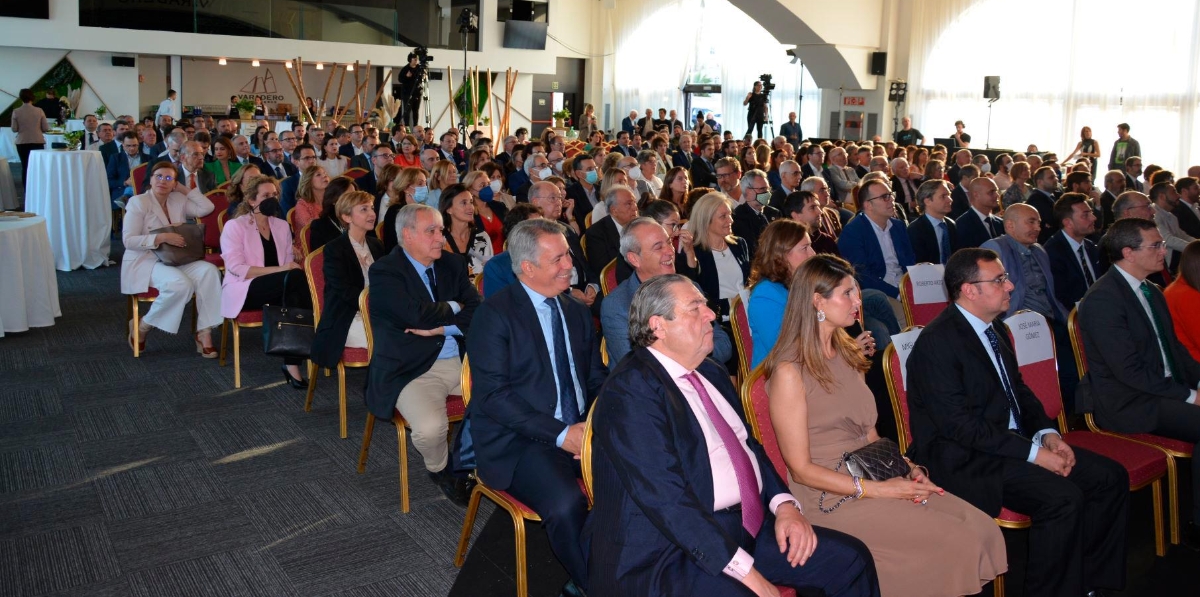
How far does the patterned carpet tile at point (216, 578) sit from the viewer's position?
3135 mm

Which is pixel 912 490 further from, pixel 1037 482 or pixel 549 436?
pixel 549 436

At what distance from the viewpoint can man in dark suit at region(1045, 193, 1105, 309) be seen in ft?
17.1

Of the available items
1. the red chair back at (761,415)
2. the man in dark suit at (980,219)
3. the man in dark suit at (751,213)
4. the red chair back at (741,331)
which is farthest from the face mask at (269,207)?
the man in dark suit at (980,219)

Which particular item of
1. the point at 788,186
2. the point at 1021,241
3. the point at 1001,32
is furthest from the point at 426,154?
the point at 1001,32

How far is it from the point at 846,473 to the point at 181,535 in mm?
2414

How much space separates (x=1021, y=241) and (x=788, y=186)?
3216 millimetres

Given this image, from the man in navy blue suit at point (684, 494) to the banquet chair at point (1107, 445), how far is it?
56.4 inches

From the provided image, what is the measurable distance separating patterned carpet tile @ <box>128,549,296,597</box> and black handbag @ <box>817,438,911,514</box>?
5.89 feet

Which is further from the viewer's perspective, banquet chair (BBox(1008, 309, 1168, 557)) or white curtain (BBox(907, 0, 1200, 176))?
white curtain (BBox(907, 0, 1200, 176))

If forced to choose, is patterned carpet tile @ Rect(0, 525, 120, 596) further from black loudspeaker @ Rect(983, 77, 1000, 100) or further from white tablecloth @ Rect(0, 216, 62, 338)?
black loudspeaker @ Rect(983, 77, 1000, 100)

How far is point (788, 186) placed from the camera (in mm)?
8164

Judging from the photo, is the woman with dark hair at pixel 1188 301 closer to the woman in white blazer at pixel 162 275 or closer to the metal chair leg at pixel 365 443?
the metal chair leg at pixel 365 443

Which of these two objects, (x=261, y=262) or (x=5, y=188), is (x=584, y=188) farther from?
(x=5, y=188)

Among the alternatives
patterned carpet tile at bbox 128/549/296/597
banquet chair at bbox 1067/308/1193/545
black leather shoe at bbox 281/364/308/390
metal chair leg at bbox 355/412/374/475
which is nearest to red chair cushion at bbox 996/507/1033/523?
banquet chair at bbox 1067/308/1193/545
